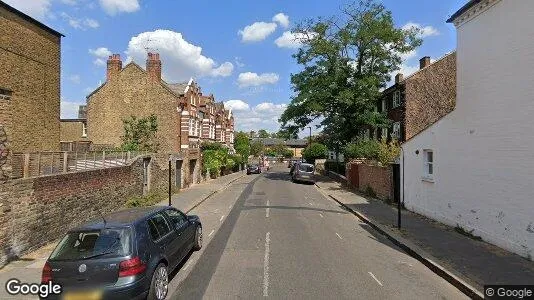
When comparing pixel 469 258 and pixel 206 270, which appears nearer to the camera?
pixel 206 270

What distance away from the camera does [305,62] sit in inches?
1561

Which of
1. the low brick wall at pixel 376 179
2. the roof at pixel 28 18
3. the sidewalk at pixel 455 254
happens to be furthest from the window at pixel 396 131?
the roof at pixel 28 18

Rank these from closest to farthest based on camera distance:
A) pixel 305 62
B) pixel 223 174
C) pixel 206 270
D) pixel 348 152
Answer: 1. pixel 206 270
2. pixel 348 152
3. pixel 305 62
4. pixel 223 174

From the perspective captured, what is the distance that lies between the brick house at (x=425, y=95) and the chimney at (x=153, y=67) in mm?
21016

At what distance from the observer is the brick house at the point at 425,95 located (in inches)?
1264

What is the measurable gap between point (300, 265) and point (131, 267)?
4571mm

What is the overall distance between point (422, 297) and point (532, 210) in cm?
446

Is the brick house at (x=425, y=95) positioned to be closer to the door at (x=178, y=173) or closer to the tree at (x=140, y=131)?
the door at (x=178, y=173)

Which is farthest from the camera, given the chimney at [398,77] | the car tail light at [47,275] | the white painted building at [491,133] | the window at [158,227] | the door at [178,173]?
the chimney at [398,77]

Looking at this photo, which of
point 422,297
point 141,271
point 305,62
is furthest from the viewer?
point 305,62

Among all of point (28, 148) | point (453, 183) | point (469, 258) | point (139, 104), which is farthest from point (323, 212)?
point (139, 104)

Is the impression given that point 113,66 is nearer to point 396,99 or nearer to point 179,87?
point 179,87

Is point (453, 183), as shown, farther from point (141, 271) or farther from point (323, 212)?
point (141, 271)

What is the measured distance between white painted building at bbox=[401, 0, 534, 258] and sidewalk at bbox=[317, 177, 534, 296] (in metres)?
0.54
